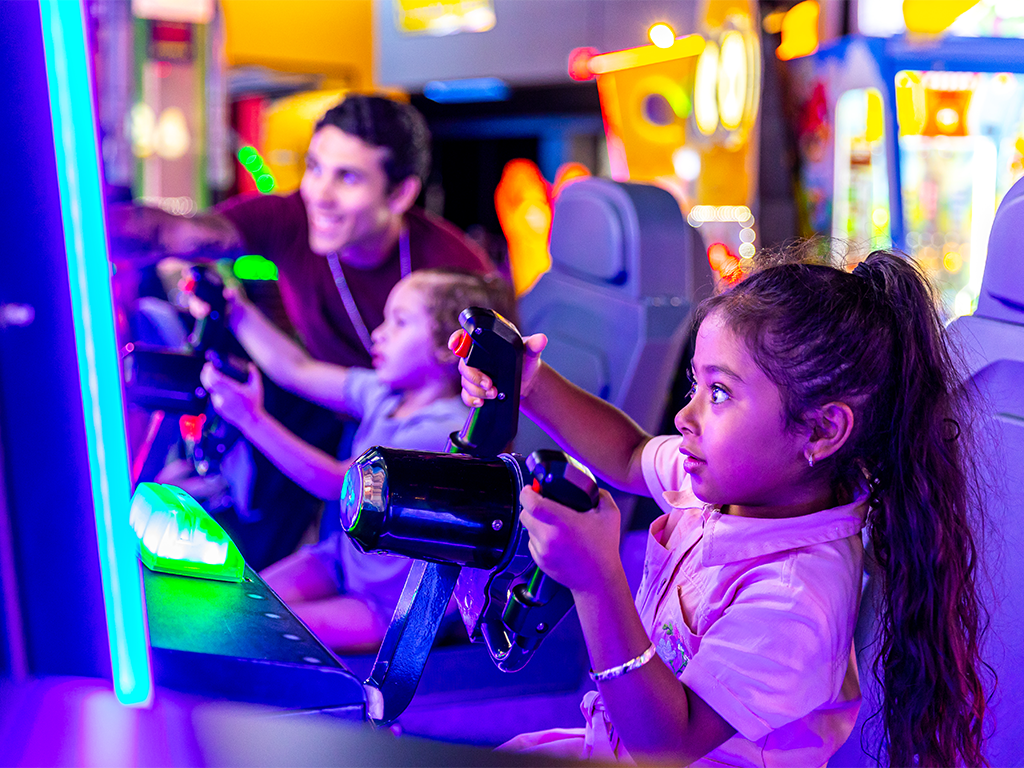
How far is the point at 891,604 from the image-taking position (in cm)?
86

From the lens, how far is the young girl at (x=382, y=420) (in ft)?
4.81

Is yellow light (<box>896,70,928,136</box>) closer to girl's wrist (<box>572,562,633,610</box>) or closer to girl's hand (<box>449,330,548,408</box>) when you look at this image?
girl's hand (<box>449,330,548,408</box>)

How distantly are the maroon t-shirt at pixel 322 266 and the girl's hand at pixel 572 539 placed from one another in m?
1.32


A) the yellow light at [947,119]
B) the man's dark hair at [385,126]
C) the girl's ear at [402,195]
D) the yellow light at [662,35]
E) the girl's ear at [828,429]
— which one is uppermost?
the yellow light at [662,35]

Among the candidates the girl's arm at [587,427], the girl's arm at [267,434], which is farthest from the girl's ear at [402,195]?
the girl's arm at [587,427]

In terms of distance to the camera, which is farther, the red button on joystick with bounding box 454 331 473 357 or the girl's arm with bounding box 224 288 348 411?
the girl's arm with bounding box 224 288 348 411

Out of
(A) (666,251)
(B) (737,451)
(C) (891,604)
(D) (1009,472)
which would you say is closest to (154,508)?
(B) (737,451)

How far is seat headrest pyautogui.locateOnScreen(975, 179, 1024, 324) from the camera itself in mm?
919

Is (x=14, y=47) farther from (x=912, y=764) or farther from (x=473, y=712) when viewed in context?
(x=473, y=712)

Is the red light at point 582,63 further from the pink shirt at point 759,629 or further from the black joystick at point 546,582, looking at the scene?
the black joystick at point 546,582

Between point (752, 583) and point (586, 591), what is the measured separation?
200 millimetres

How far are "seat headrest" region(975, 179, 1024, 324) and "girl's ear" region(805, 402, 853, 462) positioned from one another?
230mm

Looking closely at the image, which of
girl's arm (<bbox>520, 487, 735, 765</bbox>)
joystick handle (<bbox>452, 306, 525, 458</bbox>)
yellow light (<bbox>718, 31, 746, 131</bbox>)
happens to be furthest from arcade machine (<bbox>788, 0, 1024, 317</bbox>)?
girl's arm (<bbox>520, 487, 735, 765</bbox>)

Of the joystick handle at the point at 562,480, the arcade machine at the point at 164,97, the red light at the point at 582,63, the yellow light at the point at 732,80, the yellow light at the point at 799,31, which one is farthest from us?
the arcade machine at the point at 164,97
